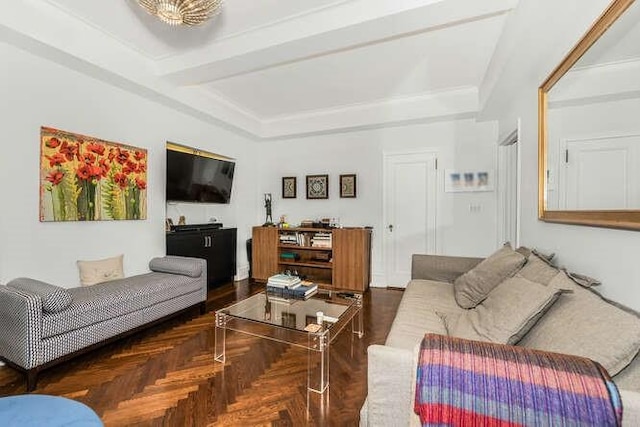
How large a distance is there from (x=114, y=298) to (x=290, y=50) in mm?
2439

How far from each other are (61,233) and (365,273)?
338cm

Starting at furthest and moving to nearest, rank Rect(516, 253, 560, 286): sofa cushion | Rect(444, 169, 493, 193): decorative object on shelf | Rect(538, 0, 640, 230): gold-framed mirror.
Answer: Rect(444, 169, 493, 193): decorative object on shelf → Rect(516, 253, 560, 286): sofa cushion → Rect(538, 0, 640, 230): gold-framed mirror

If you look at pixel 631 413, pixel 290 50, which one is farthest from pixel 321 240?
pixel 631 413

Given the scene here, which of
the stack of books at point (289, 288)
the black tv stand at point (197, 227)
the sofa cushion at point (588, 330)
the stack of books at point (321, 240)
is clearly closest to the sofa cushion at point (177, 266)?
the black tv stand at point (197, 227)

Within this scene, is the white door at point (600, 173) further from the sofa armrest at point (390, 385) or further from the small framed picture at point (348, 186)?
the small framed picture at point (348, 186)

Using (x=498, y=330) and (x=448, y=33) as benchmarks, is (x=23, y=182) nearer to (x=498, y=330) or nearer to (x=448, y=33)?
(x=498, y=330)

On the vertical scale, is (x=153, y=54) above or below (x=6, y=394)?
above

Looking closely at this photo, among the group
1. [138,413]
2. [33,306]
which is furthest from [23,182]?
[138,413]

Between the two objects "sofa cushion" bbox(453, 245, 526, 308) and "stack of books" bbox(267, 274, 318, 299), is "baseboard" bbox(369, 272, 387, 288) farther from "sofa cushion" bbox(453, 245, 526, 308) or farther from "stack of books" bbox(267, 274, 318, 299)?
"sofa cushion" bbox(453, 245, 526, 308)

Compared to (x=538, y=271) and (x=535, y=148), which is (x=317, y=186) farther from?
(x=538, y=271)

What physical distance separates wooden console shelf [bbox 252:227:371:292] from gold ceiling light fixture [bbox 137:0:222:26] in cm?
294

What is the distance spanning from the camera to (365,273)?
4168 mm

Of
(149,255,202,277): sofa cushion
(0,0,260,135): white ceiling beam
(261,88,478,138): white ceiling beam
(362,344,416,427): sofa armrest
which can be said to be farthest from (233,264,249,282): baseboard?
(362,344,416,427): sofa armrest

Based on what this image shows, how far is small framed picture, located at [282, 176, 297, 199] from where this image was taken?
495 centimetres
